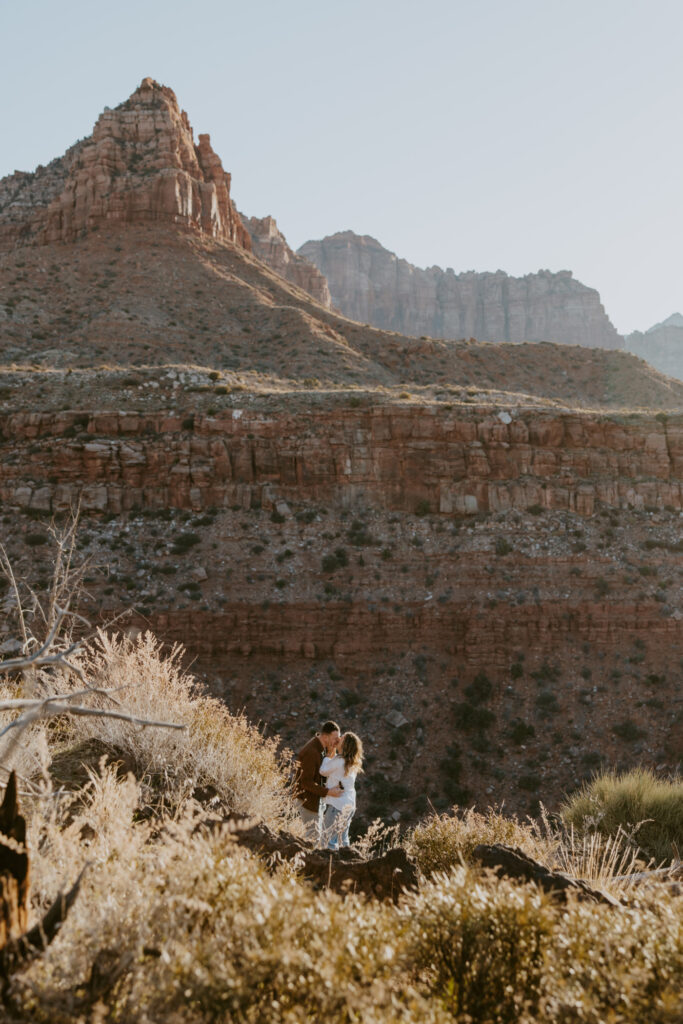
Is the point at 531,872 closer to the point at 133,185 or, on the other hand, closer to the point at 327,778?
the point at 327,778

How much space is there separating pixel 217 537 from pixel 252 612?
139 inches

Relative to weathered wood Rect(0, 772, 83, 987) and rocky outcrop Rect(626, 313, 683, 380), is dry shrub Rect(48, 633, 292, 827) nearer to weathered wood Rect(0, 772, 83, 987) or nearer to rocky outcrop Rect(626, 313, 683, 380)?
weathered wood Rect(0, 772, 83, 987)

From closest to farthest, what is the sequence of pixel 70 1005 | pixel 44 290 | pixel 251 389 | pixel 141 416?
1. pixel 70 1005
2. pixel 141 416
3. pixel 251 389
4. pixel 44 290

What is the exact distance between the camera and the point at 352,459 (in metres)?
27.3

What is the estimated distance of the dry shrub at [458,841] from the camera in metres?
6.43

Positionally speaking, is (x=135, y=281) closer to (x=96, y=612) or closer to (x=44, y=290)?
(x=44, y=290)

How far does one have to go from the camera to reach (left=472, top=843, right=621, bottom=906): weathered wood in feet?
14.9

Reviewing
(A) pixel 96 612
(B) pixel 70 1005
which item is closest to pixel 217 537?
(A) pixel 96 612

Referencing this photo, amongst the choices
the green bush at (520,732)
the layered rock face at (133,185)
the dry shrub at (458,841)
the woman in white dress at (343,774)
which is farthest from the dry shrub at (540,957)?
the layered rock face at (133,185)

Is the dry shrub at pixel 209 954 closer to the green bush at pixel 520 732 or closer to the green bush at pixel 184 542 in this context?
the green bush at pixel 520 732

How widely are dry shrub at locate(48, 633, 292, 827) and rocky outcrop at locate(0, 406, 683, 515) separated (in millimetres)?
18246

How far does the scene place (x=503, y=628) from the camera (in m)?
22.7

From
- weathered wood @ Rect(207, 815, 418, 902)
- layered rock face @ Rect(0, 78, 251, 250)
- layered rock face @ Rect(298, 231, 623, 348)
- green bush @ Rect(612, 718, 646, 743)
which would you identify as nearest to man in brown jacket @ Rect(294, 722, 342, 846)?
weathered wood @ Rect(207, 815, 418, 902)

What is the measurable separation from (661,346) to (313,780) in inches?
7082
